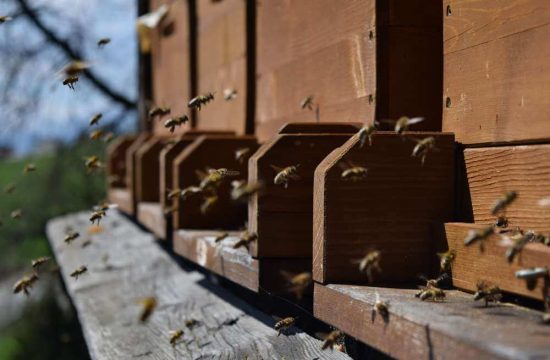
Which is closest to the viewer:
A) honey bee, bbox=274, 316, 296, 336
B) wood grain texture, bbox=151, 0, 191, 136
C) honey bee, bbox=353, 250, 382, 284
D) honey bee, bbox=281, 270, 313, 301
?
honey bee, bbox=353, 250, 382, 284

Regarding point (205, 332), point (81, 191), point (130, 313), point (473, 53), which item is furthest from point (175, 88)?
point (81, 191)

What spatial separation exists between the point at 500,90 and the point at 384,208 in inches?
17.5

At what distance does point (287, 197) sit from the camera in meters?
2.73

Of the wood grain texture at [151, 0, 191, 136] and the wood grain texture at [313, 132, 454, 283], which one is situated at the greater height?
the wood grain texture at [151, 0, 191, 136]

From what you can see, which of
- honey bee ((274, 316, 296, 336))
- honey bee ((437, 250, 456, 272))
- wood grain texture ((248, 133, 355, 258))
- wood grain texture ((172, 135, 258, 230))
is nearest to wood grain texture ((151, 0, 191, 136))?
wood grain texture ((172, 135, 258, 230))

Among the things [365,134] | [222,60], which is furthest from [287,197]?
[222,60]

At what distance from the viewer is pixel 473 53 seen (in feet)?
7.83

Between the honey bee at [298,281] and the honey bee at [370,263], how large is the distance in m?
0.19

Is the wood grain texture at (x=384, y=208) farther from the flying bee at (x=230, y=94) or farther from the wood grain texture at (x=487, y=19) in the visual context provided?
the flying bee at (x=230, y=94)

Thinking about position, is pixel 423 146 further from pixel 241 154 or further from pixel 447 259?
pixel 241 154

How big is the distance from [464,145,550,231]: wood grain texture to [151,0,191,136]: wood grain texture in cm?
372

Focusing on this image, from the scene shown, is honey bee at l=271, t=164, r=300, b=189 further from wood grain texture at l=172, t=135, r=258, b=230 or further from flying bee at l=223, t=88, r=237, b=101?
flying bee at l=223, t=88, r=237, b=101

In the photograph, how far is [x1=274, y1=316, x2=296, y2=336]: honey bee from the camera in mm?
2814

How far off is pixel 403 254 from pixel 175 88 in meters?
4.69
